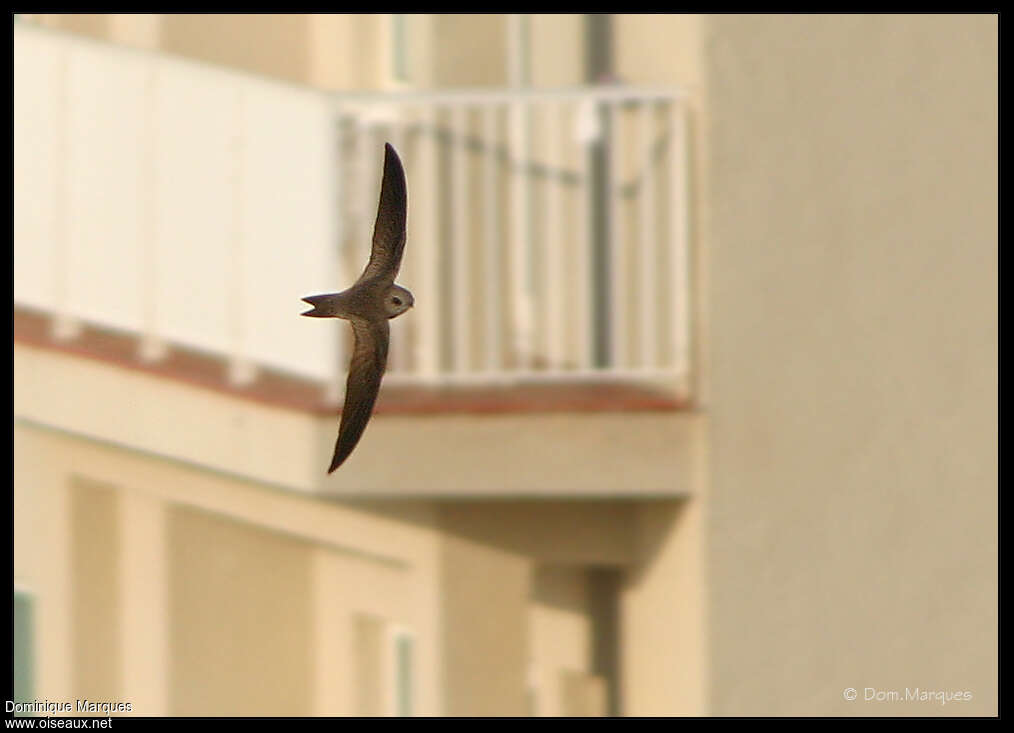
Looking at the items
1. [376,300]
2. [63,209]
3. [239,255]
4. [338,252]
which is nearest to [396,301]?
[376,300]

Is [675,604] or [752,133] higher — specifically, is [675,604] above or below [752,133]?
below

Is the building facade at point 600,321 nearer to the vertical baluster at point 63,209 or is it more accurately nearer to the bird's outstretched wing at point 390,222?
the vertical baluster at point 63,209

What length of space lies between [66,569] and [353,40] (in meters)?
1.81

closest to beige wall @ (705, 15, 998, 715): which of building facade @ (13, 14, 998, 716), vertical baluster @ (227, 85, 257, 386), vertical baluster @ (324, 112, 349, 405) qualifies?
building facade @ (13, 14, 998, 716)

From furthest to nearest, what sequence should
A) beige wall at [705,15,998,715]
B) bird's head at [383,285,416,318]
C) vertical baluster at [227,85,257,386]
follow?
vertical baluster at [227,85,257,386] → beige wall at [705,15,998,715] → bird's head at [383,285,416,318]

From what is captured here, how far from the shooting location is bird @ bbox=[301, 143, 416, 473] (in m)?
2.94

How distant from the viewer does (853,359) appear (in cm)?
517

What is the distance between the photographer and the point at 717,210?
5.12 meters

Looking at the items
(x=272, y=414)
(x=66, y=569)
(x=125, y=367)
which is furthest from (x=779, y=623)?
(x=66, y=569)

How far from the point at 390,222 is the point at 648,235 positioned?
237 cm

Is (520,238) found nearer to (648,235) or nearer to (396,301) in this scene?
(648,235)

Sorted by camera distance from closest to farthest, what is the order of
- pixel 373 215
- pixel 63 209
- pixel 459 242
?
pixel 373 215, pixel 459 242, pixel 63 209

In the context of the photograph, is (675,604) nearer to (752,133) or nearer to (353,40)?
(752,133)

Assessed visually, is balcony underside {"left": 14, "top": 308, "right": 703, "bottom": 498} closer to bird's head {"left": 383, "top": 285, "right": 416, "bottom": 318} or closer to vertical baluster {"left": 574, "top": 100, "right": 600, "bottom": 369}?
vertical baluster {"left": 574, "top": 100, "right": 600, "bottom": 369}
